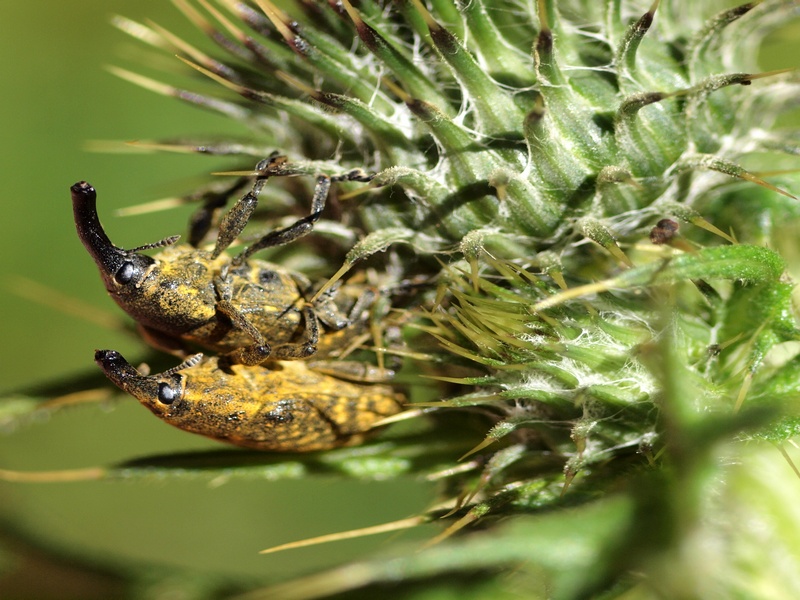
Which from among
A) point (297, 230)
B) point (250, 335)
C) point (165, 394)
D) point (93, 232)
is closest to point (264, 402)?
point (250, 335)

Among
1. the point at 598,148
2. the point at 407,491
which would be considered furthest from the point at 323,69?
the point at 407,491

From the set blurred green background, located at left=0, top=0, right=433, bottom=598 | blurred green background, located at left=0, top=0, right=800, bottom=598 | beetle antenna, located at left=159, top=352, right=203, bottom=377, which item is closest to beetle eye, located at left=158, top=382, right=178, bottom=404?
beetle antenna, located at left=159, top=352, right=203, bottom=377

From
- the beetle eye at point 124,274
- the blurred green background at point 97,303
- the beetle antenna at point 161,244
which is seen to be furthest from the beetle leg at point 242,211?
the blurred green background at point 97,303

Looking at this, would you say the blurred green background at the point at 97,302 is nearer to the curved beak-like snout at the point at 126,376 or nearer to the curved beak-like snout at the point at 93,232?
the curved beak-like snout at the point at 126,376

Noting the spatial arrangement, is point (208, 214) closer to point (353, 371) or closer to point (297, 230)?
point (297, 230)

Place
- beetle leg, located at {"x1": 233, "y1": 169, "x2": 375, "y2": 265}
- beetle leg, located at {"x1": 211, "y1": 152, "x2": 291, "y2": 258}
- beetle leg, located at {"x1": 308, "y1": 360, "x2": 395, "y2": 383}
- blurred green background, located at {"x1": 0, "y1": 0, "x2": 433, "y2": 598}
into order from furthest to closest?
1. blurred green background, located at {"x1": 0, "y1": 0, "x2": 433, "y2": 598}
2. beetle leg, located at {"x1": 308, "y1": 360, "x2": 395, "y2": 383}
3. beetle leg, located at {"x1": 211, "y1": 152, "x2": 291, "y2": 258}
4. beetle leg, located at {"x1": 233, "y1": 169, "x2": 375, "y2": 265}

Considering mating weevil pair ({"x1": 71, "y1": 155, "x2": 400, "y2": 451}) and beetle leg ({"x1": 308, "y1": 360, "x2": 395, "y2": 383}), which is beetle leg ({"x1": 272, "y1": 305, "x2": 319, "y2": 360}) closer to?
mating weevil pair ({"x1": 71, "y1": 155, "x2": 400, "y2": 451})

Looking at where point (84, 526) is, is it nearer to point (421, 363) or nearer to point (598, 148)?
point (421, 363)
